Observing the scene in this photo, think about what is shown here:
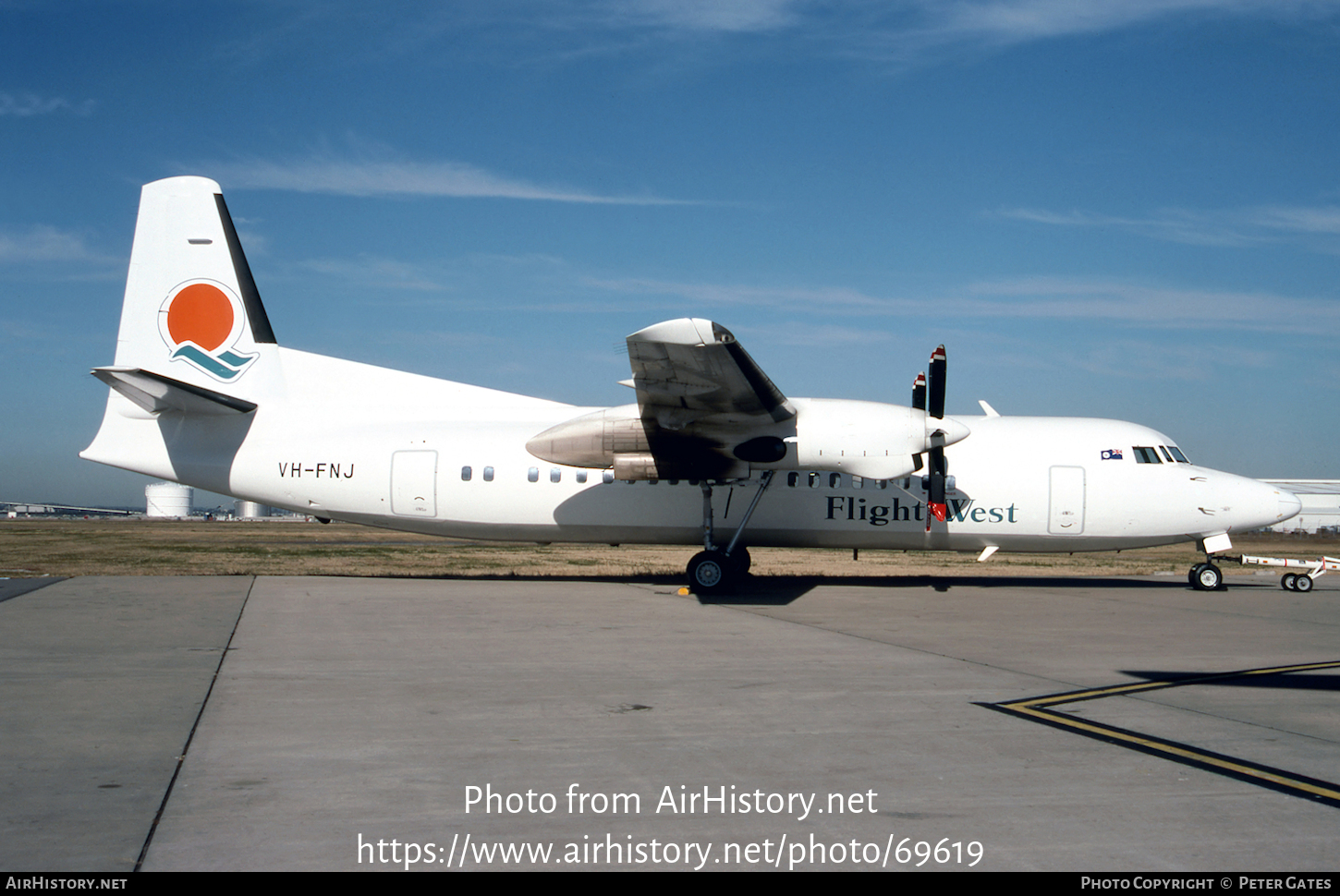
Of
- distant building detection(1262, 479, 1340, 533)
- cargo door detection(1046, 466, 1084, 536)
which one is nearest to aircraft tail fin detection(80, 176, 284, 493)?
A: cargo door detection(1046, 466, 1084, 536)

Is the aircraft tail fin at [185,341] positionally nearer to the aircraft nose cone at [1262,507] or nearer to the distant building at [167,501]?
the aircraft nose cone at [1262,507]

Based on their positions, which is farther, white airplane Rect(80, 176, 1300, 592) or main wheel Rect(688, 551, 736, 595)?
white airplane Rect(80, 176, 1300, 592)

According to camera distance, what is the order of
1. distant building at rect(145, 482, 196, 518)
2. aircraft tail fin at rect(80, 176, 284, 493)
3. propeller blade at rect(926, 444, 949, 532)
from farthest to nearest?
distant building at rect(145, 482, 196, 518) → aircraft tail fin at rect(80, 176, 284, 493) → propeller blade at rect(926, 444, 949, 532)

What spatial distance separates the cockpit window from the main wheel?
8003 millimetres

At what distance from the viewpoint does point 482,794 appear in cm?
499

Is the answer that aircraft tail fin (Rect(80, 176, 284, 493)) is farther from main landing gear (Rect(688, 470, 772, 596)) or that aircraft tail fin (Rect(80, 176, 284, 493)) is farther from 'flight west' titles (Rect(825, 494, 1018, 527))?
'flight west' titles (Rect(825, 494, 1018, 527))

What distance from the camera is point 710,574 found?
1680 cm

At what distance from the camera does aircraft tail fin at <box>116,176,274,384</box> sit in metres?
17.7

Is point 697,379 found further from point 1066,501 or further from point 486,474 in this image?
point 1066,501

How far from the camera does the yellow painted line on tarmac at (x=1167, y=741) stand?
17.2ft

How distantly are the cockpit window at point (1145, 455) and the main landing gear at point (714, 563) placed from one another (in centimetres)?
700

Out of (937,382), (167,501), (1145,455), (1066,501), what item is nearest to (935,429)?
(937,382)

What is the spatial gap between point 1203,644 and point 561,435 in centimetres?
977

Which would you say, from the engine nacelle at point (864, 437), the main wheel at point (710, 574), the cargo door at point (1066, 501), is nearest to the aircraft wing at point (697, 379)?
the engine nacelle at point (864, 437)
